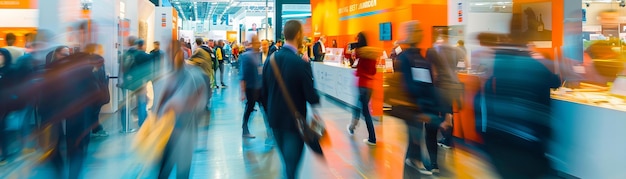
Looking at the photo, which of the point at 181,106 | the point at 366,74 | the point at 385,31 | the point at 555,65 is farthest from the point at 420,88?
the point at 385,31

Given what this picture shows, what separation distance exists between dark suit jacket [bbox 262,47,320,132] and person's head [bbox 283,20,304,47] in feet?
0.27

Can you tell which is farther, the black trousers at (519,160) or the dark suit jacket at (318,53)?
the dark suit jacket at (318,53)

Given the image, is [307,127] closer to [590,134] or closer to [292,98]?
[292,98]

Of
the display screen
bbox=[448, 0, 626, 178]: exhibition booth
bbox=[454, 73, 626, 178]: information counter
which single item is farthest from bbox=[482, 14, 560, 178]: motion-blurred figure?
the display screen

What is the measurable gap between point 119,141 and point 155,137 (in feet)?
11.4

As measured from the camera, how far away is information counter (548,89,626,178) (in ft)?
12.5

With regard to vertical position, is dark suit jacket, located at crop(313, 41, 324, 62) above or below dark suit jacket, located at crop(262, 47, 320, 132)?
above

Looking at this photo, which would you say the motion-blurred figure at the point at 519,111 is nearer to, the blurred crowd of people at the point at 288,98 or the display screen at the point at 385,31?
the blurred crowd of people at the point at 288,98

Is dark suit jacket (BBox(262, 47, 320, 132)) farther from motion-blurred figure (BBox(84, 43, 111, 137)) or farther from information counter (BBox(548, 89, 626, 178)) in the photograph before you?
information counter (BBox(548, 89, 626, 178))

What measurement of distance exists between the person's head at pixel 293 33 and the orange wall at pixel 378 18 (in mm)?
3275

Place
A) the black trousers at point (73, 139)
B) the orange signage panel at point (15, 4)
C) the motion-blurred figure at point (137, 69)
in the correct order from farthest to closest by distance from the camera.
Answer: the orange signage panel at point (15, 4) → the motion-blurred figure at point (137, 69) → the black trousers at point (73, 139)

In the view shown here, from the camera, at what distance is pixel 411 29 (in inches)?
148

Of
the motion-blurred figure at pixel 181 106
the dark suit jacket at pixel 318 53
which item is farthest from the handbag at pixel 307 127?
the dark suit jacket at pixel 318 53

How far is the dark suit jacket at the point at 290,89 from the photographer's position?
2875 millimetres
